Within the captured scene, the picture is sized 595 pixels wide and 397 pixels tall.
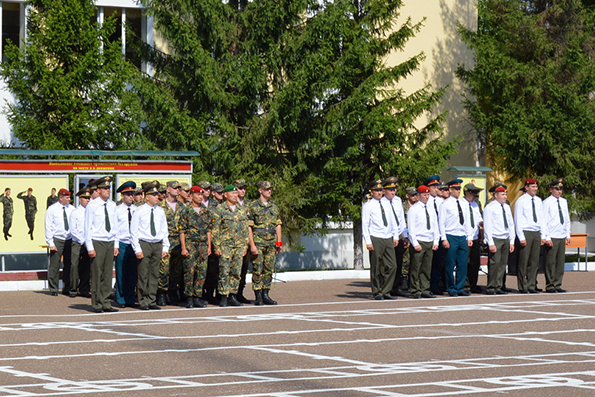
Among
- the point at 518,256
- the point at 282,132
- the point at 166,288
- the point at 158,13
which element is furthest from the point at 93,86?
the point at 518,256

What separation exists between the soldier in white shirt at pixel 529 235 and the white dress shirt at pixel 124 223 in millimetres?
7077

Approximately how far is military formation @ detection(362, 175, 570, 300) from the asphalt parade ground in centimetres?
83

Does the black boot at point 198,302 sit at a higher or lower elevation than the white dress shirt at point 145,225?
lower

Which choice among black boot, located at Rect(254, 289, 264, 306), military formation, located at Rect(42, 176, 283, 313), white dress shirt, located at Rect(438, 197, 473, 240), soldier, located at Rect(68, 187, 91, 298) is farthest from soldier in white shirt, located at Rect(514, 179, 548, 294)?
soldier, located at Rect(68, 187, 91, 298)

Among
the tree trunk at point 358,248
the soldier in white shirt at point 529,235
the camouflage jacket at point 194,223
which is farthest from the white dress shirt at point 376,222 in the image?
the tree trunk at point 358,248

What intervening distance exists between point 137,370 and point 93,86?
1623 centimetres

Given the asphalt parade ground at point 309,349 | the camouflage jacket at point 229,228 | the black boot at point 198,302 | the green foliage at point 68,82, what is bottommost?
the asphalt parade ground at point 309,349

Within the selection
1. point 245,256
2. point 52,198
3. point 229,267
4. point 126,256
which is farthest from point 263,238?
point 52,198

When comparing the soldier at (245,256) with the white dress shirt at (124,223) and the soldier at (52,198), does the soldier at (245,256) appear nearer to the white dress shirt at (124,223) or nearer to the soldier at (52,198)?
the white dress shirt at (124,223)

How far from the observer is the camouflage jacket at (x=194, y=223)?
17172 millimetres

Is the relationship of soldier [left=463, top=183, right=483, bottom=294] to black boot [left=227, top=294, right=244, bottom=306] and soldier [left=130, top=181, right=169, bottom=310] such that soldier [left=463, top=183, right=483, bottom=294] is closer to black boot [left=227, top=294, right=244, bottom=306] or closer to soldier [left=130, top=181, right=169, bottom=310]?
black boot [left=227, top=294, right=244, bottom=306]

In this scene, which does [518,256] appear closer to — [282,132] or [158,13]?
[282,132]

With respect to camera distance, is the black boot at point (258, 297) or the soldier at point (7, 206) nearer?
the black boot at point (258, 297)

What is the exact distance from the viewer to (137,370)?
10.3m
